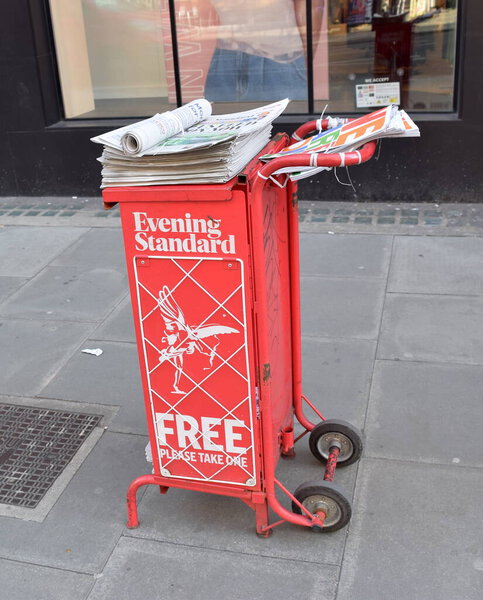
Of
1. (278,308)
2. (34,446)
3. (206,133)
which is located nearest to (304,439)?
(278,308)

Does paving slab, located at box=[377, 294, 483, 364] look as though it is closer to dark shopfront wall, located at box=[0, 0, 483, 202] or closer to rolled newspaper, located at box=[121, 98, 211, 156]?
rolled newspaper, located at box=[121, 98, 211, 156]

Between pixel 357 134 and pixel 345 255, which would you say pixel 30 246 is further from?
pixel 357 134

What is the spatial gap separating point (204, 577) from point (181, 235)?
1.54 metres

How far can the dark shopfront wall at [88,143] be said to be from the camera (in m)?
7.48

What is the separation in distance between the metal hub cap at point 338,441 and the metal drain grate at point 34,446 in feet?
→ 4.67

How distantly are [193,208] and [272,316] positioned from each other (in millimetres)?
715

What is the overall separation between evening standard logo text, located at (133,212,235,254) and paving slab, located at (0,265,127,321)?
289cm

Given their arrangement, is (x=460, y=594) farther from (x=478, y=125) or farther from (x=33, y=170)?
(x=33, y=170)

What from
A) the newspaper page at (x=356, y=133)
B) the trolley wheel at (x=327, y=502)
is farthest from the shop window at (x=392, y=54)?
the trolley wheel at (x=327, y=502)

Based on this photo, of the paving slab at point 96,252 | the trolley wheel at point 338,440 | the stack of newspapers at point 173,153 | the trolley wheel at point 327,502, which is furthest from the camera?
the paving slab at point 96,252

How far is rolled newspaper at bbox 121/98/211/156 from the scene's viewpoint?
274cm

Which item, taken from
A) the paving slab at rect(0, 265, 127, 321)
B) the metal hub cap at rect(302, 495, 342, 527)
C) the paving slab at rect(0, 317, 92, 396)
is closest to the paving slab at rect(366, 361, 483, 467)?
the metal hub cap at rect(302, 495, 342, 527)

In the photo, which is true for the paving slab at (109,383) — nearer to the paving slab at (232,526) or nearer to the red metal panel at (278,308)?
the paving slab at (232,526)

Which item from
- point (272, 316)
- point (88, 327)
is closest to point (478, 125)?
point (88, 327)
